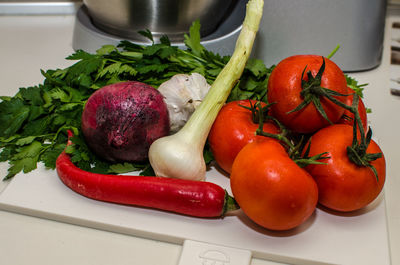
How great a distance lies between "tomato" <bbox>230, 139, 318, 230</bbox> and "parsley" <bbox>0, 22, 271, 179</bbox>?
164 millimetres

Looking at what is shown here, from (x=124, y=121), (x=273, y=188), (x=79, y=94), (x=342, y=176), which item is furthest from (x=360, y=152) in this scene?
(x=79, y=94)

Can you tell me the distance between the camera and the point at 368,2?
0.98 m

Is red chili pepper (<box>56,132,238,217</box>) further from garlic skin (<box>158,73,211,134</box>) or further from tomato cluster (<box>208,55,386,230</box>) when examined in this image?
garlic skin (<box>158,73,211,134</box>)

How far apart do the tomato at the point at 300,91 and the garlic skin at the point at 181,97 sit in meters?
0.16

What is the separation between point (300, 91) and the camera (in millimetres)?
668

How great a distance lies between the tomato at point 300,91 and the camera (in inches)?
26.4

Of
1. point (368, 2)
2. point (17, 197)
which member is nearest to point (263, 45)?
point (368, 2)

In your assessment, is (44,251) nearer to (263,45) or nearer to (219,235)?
(219,235)

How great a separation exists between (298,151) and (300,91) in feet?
0.32

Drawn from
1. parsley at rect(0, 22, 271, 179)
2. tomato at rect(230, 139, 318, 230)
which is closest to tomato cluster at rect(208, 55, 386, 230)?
tomato at rect(230, 139, 318, 230)

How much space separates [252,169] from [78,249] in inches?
11.1

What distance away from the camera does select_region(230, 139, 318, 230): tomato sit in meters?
0.58

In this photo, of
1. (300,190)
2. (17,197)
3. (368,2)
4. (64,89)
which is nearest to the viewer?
(300,190)

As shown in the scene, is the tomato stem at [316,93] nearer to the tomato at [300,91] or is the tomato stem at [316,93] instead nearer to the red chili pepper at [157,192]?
the tomato at [300,91]
